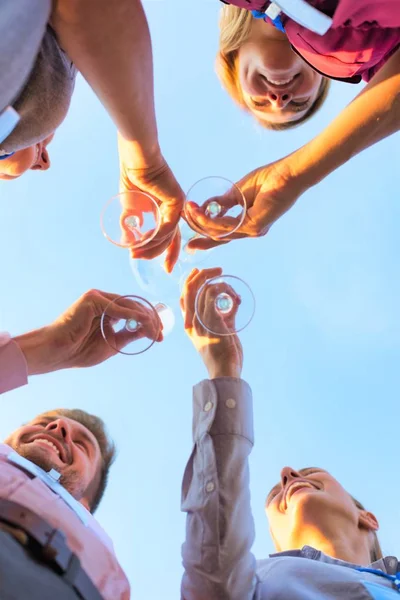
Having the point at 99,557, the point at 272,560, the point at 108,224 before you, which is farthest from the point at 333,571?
the point at 108,224

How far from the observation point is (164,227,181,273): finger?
185cm

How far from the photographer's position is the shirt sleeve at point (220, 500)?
1374mm

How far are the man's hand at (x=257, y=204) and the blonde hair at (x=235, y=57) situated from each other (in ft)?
2.12

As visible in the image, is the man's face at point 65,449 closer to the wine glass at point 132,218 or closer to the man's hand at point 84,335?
the man's hand at point 84,335

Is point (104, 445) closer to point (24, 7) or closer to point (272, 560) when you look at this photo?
point (272, 560)

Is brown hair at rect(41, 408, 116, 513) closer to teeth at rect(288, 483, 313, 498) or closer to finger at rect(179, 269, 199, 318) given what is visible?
teeth at rect(288, 483, 313, 498)

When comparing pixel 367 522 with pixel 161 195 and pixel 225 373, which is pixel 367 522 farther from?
pixel 161 195

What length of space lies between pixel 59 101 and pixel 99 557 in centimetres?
A: 111

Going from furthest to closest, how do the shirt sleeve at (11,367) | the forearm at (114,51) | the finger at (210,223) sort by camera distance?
the shirt sleeve at (11,367)
the finger at (210,223)
the forearm at (114,51)

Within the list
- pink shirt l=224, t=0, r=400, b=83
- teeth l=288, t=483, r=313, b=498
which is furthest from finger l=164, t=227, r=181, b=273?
teeth l=288, t=483, r=313, b=498

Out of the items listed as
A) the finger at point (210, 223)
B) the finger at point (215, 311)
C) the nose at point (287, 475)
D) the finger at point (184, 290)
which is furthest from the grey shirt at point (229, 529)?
the nose at point (287, 475)

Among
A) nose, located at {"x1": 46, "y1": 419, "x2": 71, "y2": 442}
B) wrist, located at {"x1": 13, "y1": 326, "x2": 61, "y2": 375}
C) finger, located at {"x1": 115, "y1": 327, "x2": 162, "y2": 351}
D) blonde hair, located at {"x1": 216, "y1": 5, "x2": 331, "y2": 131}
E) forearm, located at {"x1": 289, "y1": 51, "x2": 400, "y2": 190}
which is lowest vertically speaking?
nose, located at {"x1": 46, "y1": 419, "x2": 71, "y2": 442}

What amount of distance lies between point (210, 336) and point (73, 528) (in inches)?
27.5

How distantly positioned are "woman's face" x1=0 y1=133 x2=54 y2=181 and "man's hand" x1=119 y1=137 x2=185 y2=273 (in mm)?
454
